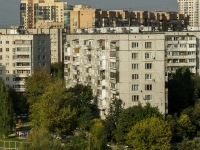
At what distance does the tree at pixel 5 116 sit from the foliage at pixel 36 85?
449 centimetres

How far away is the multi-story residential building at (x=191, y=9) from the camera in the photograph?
3181 inches

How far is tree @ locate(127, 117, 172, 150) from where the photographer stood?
2480 centimetres

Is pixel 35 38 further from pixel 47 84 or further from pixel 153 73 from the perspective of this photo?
pixel 153 73

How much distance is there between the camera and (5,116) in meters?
29.9

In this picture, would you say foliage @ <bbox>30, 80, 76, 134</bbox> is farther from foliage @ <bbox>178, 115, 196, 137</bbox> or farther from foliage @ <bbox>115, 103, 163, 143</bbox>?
foliage @ <bbox>178, 115, 196, 137</bbox>

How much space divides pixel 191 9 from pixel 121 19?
34609mm

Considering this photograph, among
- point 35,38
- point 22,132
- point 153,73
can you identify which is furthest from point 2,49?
point 153,73

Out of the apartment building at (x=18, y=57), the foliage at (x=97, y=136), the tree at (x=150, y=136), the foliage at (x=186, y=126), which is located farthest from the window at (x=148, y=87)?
the apartment building at (x=18, y=57)

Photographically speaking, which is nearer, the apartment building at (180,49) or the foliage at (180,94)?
the foliage at (180,94)

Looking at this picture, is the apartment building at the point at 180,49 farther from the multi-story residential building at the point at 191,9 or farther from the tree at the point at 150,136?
the multi-story residential building at the point at 191,9

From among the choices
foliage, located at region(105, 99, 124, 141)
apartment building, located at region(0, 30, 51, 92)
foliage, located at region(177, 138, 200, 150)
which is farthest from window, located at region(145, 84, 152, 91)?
apartment building, located at region(0, 30, 51, 92)

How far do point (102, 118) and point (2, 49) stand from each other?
13265mm

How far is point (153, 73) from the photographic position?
28.9 meters

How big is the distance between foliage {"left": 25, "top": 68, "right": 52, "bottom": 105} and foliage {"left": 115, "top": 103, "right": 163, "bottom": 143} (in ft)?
29.4
